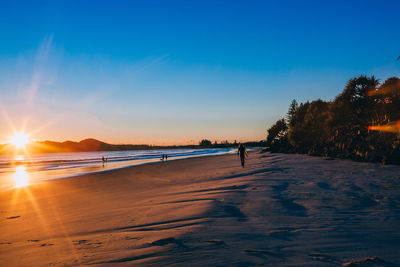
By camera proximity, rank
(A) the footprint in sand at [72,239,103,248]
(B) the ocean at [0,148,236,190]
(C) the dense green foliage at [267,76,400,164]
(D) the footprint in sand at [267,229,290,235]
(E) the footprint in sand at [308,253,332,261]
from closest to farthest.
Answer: (E) the footprint in sand at [308,253,332,261], (D) the footprint in sand at [267,229,290,235], (A) the footprint in sand at [72,239,103,248], (C) the dense green foliage at [267,76,400,164], (B) the ocean at [0,148,236,190]

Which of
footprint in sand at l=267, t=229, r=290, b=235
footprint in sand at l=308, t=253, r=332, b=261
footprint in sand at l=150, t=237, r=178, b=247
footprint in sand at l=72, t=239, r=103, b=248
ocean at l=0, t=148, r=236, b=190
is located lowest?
ocean at l=0, t=148, r=236, b=190

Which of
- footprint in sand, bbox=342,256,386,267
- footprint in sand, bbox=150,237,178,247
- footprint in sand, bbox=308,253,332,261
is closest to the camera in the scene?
footprint in sand, bbox=342,256,386,267

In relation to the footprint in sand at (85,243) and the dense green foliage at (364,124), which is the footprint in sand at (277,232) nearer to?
the footprint in sand at (85,243)

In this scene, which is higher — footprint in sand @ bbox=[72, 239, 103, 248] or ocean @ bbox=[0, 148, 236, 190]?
footprint in sand @ bbox=[72, 239, 103, 248]

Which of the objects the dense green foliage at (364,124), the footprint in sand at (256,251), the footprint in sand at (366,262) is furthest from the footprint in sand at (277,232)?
the dense green foliage at (364,124)

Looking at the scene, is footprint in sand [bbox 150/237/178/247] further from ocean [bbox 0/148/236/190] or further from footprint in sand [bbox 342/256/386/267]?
ocean [bbox 0/148/236/190]

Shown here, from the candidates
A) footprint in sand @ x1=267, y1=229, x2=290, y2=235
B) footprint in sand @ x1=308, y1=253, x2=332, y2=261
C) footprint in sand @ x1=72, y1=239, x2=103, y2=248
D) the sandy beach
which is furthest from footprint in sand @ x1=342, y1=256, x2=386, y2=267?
footprint in sand @ x1=72, y1=239, x2=103, y2=248

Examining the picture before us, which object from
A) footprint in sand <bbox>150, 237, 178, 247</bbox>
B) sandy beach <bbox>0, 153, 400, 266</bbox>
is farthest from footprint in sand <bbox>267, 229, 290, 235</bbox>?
footprint in sand <bbox>150, 237, 178, 247</bbox>

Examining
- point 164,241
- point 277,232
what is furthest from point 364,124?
point 164,241

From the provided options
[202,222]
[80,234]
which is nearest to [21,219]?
[80,234]

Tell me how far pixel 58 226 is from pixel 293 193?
689 centimetres

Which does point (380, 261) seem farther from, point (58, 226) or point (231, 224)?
point (58, 226)

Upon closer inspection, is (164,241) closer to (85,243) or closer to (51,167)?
(85,243)

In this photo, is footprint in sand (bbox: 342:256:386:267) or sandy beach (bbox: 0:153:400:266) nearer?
footprint in sand (bbox: 342:256:386:267)
